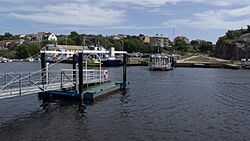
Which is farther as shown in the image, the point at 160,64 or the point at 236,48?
the point at 236,48

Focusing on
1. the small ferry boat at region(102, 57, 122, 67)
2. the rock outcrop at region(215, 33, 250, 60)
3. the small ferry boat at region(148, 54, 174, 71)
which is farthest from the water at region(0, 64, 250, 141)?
the rock outcrop at region(215, 33, 250, 60)

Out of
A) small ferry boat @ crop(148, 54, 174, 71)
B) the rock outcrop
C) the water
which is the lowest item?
the water

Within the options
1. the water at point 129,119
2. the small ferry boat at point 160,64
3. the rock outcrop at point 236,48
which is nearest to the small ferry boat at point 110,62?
the small ferry boat at point 160,64

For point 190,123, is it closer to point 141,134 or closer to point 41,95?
point 141,134

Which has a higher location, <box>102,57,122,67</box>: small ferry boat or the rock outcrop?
the rock outcrop

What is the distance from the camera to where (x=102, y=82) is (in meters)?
41.9

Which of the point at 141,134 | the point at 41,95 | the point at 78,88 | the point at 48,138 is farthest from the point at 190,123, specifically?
the point at 41,95

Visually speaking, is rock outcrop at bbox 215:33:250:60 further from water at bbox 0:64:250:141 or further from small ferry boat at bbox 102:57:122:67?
water at bbox 0:64:250:141

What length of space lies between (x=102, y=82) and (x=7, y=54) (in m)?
163

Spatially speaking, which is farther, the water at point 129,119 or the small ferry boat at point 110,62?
the small ferry boat at point 110,62

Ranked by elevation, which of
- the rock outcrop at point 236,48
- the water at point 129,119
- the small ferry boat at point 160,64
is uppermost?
the rock outcrop at point 236,48

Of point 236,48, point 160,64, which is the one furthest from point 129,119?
point 236,48

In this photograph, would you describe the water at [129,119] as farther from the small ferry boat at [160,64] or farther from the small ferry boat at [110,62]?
the small ferry boat at [110,62]

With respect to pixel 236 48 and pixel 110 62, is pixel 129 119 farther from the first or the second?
pixel 236 48
